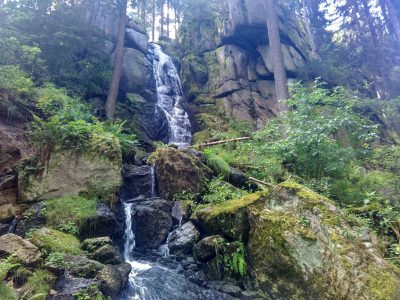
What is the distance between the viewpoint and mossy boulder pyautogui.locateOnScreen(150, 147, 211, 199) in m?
9.83

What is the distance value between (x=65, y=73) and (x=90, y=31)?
2951 millimetres

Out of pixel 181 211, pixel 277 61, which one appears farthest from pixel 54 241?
pixel 277 61

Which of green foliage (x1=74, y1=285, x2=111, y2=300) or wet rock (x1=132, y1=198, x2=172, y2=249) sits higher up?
wet rock (x1=132, y1=198, x2=172, y2=249)

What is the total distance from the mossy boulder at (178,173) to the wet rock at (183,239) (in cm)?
166

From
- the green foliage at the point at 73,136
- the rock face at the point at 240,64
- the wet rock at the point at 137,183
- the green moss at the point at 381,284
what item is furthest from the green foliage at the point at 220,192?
the rock face at the point at 240,64

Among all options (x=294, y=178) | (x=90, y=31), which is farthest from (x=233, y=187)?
(x=90, y=31)

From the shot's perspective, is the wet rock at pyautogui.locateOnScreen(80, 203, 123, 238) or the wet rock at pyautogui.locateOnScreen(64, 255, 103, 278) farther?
the wet rock at pyautogui.locateOnScreen(80, 203, 123, 238)

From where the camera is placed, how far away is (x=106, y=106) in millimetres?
16281

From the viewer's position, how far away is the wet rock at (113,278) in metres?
5.72

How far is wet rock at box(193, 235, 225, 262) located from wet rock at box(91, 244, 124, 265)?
183cm

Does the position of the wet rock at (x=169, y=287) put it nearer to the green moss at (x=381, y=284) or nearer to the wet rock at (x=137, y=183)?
the green moss at (x=381, y=284)

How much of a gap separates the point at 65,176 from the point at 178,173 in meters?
3.32

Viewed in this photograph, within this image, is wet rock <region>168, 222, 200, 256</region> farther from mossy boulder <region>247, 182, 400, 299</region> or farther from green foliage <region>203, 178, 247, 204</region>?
mossy boulder <region>247, 182, 400, 299</region>

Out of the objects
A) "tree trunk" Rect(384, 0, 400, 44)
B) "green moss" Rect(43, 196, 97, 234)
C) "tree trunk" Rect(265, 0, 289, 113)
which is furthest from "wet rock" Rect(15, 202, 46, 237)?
"tree trunk" Rect(384, 0, 400, 44)
